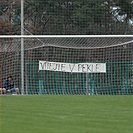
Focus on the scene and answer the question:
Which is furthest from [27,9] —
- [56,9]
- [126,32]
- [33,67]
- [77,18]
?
[33,67]

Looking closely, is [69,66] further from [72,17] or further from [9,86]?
[72,17]

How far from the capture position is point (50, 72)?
26.5 m

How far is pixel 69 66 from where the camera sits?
83.9ft

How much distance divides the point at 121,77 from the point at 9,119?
1584 centimetres

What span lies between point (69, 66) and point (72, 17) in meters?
8.96

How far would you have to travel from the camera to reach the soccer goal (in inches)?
1046

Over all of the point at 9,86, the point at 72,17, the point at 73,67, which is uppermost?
the point at 72,17

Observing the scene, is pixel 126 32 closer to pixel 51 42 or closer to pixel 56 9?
pixel 56 9

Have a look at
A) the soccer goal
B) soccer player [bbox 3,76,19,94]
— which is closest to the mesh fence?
the soccer goal

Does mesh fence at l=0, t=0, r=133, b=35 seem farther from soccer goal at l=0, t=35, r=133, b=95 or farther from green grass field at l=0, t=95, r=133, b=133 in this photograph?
green grass field at l=0, t=95, r=133, b=133

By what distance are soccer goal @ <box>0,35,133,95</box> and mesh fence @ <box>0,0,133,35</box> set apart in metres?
4.54

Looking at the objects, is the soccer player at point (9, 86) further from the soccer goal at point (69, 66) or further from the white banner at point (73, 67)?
the white banner at point (73, 67)

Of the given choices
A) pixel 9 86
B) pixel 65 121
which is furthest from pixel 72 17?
pixel 65 121

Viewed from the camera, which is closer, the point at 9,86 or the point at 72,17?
the point at 9,86
